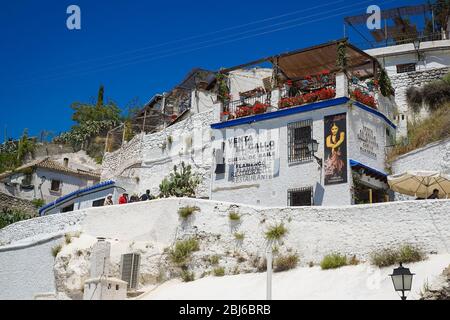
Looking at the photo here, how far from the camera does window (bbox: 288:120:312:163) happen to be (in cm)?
2433

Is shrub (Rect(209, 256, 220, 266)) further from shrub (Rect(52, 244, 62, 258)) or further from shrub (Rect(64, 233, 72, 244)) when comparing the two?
shrub (Rect(52, 244, 62, 258))

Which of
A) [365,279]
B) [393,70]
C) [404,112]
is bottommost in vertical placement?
[365,279]

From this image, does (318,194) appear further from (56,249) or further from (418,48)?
(418,48)

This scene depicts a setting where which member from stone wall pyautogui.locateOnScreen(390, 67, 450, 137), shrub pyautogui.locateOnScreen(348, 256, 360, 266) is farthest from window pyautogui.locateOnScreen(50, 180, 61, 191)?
shrub pyautogui.locateOnScreen(348, 256, 360, 266)

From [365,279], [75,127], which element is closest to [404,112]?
[365,279]

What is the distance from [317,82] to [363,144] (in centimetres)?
388

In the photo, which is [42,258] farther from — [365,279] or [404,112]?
[404,112]

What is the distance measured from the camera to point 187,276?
1972cm

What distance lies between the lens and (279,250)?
18.7m

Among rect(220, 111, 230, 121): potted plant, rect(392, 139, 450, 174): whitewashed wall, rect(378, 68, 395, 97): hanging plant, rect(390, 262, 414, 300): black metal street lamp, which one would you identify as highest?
rect(378, 68, 395, 97): hanging plant

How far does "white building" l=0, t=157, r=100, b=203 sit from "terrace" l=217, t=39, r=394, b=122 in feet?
60.7

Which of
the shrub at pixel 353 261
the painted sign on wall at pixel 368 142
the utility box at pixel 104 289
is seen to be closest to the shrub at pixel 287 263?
the shrub at pixel 353 261

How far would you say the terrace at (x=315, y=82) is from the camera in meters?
24.8

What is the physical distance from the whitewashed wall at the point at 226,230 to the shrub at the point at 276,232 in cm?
18
